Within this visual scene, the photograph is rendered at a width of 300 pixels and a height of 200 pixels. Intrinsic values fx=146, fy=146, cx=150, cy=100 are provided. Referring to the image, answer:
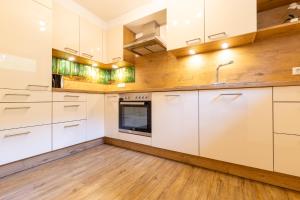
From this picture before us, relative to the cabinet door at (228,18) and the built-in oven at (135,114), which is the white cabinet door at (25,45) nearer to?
the built-in oven at (135,114)

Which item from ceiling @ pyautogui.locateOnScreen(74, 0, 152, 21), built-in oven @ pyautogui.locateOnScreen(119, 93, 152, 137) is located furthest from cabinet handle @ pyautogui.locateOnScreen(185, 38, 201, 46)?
ceiling @ pyautogui.locateOnScreen(74, 0, 152, 21)

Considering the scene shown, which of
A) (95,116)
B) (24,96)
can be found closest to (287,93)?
(95,116)

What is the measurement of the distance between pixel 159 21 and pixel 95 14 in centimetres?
107

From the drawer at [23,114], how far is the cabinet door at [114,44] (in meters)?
1.28

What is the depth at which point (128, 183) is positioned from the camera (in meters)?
1.20

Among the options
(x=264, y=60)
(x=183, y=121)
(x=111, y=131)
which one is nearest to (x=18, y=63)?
(x=111, y=131)

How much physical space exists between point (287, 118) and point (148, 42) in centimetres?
171

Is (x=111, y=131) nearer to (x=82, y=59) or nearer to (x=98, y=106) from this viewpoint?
(x=98, y=106)

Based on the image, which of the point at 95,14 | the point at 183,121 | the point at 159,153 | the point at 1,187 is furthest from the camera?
the point at 95,14

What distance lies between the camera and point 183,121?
1.56 metres

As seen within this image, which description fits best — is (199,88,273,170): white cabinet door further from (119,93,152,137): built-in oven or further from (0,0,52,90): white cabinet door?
(0,0,52,90): white cabinet door

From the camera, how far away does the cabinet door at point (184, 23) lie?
1.71m

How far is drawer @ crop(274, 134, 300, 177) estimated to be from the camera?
106 cm

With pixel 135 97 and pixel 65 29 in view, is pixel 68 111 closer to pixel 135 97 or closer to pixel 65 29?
pixel 135 97
